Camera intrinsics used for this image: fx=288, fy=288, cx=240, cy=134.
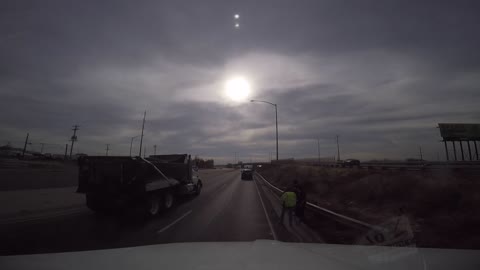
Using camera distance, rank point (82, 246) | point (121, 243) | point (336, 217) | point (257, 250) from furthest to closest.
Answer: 1. point (336, 217)
2. point (121, 243)
3. point (82, 246)
4. point (257, 250)

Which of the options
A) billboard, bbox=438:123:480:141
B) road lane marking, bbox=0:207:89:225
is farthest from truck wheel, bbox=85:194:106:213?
billboard, bbox=438:123:480:141

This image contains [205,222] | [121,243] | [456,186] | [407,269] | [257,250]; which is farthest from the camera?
[456,186]

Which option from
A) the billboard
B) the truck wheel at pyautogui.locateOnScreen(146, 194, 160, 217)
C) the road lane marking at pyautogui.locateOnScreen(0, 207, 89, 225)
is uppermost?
the billboard

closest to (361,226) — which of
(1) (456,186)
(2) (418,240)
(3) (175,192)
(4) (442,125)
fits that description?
(2) (418,240)

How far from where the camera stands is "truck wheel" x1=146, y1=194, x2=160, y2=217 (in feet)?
42.0

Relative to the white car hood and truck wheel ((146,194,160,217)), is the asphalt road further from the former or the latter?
the white car hood

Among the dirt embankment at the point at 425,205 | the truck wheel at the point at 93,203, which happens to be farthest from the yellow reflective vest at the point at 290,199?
the truck wheel at the point at 93,203

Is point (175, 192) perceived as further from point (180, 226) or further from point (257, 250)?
point (257, 250)

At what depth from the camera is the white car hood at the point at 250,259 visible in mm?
3361

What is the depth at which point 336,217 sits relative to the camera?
9.66 meters

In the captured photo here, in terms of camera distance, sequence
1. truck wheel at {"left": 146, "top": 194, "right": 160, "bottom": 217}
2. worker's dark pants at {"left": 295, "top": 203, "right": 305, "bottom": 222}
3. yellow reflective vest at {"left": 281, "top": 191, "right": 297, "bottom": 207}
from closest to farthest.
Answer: yellow reflective vest at {"left": 281, "top": 191, "right": 297, "bottom": 207}
worker's dark pants at {"left": 295, "top": 203, "right": 305, "bottom": 222}
truck wheel at {"left": 146, "top": 194, "right": 160, "bottom": 217}

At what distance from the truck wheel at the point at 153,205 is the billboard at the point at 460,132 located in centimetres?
5401

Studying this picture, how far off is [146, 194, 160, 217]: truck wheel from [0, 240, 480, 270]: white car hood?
8740mm

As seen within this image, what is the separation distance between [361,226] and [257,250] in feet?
15.6
